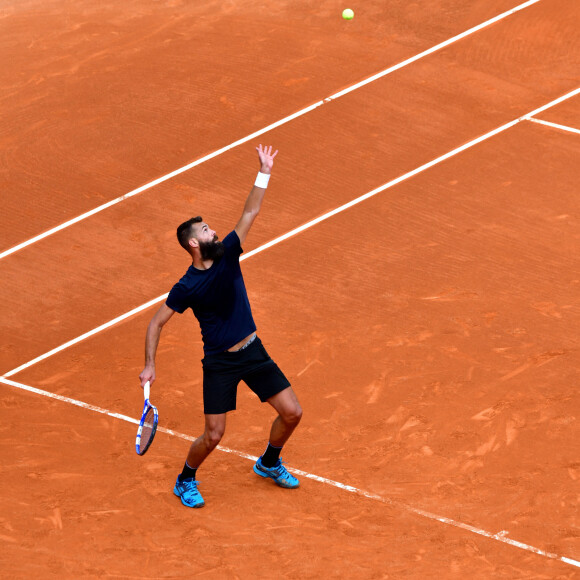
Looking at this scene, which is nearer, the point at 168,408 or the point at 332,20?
the point at 168,408

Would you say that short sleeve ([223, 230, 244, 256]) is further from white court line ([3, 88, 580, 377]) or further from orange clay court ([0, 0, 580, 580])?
white court line ([3, 88, 580, 377])

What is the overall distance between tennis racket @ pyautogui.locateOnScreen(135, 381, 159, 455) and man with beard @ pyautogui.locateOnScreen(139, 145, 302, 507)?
8.6 inches

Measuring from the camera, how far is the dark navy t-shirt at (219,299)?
26.3 ft

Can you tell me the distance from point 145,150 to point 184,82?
193 centimetres

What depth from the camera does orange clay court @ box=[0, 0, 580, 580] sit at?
8.34 m

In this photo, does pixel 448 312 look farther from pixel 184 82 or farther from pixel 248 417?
pixel 184 82

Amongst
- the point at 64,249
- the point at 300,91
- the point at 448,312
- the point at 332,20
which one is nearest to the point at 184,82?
the point at 300,91

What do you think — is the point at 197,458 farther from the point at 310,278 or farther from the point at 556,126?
the point at 556,126

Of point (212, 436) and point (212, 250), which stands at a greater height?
point (212, 250)

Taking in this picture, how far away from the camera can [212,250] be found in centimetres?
800

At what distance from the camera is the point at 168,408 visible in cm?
988

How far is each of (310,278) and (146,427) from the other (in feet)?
12.5

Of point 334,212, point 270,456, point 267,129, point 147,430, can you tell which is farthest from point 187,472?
point 267,129

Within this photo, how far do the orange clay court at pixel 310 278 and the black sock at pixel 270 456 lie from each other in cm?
21
